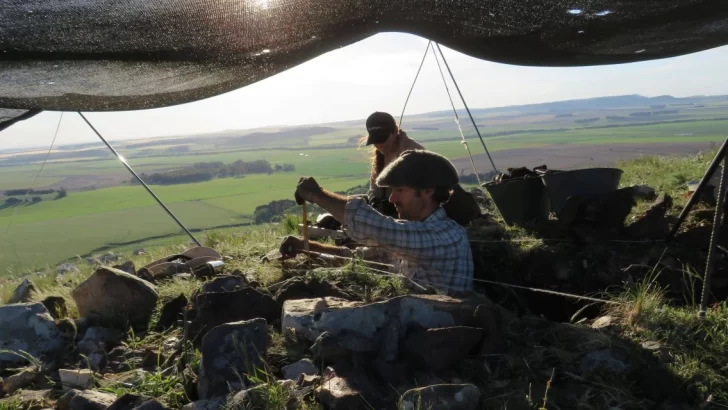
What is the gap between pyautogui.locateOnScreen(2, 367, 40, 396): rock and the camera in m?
2.77

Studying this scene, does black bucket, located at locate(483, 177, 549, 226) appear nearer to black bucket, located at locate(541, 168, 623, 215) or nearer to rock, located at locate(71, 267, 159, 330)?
black bucket, located at locate(541, 168, 623, 215)

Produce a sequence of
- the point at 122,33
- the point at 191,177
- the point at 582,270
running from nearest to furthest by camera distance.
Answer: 1. the point at 122,33
2. the point at 582,270
3. the point at 191,177

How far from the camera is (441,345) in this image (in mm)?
2447

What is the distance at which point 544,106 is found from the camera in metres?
122

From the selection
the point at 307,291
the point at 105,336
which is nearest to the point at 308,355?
the point at 307,291

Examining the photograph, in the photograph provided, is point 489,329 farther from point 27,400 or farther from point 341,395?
point 27,400

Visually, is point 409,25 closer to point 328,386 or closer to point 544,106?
point 328,386

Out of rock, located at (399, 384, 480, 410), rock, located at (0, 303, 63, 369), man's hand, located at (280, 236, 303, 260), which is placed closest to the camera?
rock, located at (399, 384, 480, 410)

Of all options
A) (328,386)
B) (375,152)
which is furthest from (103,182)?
(328,386)

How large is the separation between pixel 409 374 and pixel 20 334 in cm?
216

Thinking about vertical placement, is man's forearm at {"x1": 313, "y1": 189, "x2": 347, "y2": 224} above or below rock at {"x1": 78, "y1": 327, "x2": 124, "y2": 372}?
above

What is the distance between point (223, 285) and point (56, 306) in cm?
126

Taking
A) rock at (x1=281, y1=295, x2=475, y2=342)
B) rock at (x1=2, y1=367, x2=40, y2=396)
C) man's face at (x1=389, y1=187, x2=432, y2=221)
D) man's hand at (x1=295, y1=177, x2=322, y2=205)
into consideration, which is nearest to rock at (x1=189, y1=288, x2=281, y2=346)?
rock at (x1=281, y1=295, x2=475, y2=342)

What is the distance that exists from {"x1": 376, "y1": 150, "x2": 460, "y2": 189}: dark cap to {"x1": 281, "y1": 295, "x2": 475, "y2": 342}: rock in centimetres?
71
